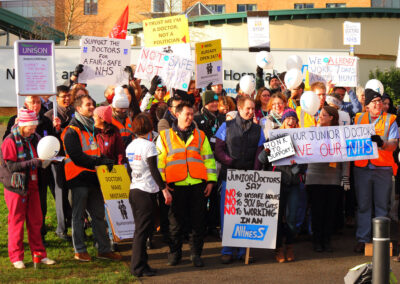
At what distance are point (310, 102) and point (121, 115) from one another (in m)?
2.67

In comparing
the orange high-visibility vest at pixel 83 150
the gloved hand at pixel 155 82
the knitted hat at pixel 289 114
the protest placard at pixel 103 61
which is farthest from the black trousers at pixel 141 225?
the protest placard at pixel 103 61

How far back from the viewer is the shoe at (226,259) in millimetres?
8250

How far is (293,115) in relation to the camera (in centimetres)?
848

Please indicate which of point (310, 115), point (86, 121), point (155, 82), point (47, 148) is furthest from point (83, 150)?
point (310, 115)

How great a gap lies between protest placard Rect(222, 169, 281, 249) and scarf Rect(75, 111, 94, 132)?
1859mm

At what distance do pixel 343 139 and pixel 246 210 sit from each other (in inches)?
62.8

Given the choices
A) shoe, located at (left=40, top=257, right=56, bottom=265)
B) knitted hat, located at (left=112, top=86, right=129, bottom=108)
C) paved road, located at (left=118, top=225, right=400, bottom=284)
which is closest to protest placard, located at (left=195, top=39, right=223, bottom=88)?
knitted hat, located at (left=112, top=86, right=129, bottom=108)

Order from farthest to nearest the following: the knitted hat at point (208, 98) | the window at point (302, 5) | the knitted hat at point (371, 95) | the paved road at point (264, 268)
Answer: the window at point (302, 5), the knitted hat at point (208, 98), the knitted hat at point (371, 95), the paved road at point (264, 268)

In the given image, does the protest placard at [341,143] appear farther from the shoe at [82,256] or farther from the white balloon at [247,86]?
the shoe at [82,256]

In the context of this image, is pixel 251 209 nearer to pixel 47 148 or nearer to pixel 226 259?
pixel 226 259

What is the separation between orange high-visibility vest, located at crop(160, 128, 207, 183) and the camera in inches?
315

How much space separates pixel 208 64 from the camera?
11812 mm

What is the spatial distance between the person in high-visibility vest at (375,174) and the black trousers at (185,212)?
7.33ft

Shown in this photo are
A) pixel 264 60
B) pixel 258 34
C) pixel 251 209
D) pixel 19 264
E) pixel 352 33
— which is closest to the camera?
pixel 19 264
